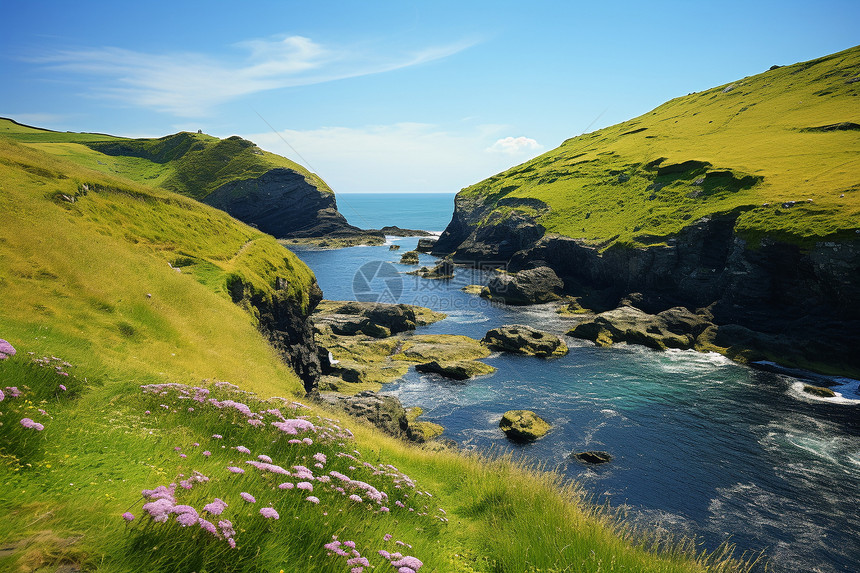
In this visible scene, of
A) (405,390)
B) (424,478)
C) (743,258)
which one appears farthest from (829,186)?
(424,478)

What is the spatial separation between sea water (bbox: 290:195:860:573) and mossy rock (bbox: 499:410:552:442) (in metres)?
0.71

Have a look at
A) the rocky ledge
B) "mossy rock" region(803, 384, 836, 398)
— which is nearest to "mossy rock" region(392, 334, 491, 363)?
the rocky ledge

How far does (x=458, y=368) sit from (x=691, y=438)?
2201cm

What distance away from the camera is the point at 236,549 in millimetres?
4762

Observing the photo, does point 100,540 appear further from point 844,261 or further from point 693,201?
point 693,201

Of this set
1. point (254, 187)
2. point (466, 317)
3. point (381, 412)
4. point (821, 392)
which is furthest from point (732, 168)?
point (254, 187)

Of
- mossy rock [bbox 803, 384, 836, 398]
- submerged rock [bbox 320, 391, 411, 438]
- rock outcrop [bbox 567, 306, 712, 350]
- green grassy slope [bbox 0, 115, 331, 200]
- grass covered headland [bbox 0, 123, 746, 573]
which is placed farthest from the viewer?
green grassy slope [bbox 0, 115, 331, 200]

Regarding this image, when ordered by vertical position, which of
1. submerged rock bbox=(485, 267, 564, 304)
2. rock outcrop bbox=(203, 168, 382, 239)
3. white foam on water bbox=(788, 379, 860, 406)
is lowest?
white foam on water bbox=(788, 379, 860, 406)

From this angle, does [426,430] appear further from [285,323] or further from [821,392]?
[821,392]

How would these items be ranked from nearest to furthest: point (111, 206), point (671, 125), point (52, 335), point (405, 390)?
1. point (52, 335)
2. point (111, 206)
3. point (405, 390)
4. point (671, 125)

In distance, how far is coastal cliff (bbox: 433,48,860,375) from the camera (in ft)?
160

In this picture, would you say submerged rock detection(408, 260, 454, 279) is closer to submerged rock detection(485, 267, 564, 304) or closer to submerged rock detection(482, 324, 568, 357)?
submerged rock detection(485, 267, 564, 304)

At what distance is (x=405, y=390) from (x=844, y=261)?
47928mm

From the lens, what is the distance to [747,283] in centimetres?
5519
